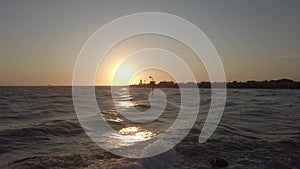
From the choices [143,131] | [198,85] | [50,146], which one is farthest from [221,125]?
[198,85]

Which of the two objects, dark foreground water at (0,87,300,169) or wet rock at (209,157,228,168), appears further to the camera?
dark foreground water at (0,87,300,169)

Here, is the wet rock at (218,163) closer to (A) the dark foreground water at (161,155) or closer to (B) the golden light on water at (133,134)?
(A) the dark foreground water at (161,155)

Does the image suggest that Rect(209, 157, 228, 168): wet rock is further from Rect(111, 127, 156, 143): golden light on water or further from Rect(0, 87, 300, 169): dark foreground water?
Rect(111, 127, 156, 143): golden light on water

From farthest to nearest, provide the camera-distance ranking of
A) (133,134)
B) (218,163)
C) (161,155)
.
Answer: (133,134), (161,155), (218,163)

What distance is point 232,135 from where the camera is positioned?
16.4 meters

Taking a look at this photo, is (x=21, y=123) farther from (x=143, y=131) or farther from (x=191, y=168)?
(x=191, y=168)

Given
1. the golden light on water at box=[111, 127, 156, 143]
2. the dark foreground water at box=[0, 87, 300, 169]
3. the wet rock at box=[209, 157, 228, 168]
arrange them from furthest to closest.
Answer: the golden light on water at box=[111, 127, 156, 143]
the dark foreground water at box=[0, 87, 300, 169]
the wet rock at box=[209, 157, 228, 168]

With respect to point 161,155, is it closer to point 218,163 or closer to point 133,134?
point 218,163

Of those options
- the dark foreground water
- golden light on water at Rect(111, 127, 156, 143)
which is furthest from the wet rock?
golden light on water at Rect(111, 127, 156, 143)

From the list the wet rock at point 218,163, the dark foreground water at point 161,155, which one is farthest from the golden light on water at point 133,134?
Answer: the wet rock at point 218,163

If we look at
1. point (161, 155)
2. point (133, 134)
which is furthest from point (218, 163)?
point (133, 134)

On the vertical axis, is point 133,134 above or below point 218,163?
above

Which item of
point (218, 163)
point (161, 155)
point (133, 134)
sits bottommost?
point (218, 163)

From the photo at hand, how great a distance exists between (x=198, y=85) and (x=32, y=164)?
160 meters
